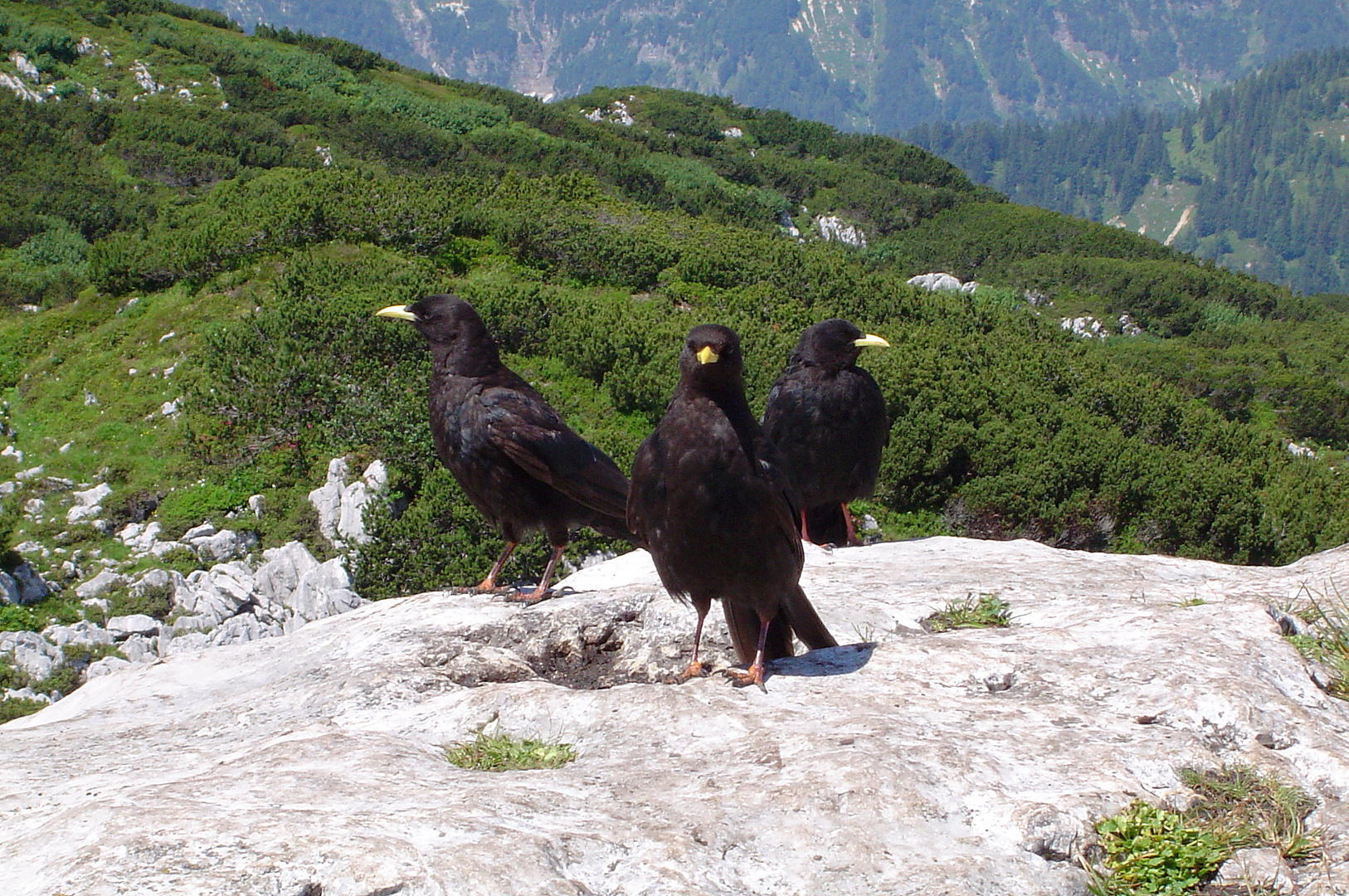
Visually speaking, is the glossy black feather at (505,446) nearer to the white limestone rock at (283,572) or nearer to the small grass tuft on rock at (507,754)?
the small grass tuft on rock at (507,754)

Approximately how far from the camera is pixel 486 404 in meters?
7.52

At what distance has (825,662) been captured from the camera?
17.0 ft

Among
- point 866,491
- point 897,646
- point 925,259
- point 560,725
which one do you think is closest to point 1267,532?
point 866,491

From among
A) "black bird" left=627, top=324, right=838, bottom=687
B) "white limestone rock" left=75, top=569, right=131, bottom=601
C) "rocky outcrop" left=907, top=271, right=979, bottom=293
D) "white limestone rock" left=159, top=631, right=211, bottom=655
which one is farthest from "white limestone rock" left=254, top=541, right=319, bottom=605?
"rocky outcrop" left=907, top=271, right=979, bottom=293

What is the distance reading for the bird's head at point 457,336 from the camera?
7.82 meters

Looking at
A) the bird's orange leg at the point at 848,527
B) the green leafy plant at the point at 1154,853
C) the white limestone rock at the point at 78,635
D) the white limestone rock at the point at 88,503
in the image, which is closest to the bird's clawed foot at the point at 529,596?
the bird's orange leg at the point at 848,527

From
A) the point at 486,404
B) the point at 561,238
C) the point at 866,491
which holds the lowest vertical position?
the point at 866,491

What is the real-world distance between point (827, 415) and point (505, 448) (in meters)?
2.92

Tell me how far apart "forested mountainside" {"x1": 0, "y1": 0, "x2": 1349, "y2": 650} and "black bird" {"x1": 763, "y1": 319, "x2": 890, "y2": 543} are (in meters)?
3.99

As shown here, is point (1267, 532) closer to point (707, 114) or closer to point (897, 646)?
point (897, 646)

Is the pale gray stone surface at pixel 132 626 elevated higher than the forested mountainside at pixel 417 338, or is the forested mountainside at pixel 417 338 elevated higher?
the forested mountainside at pixel 417 338

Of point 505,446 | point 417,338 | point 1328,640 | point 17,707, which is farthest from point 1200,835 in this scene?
point 417,338

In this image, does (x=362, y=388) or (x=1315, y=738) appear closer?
(x=1315, y=738)

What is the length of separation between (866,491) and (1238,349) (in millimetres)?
30865
